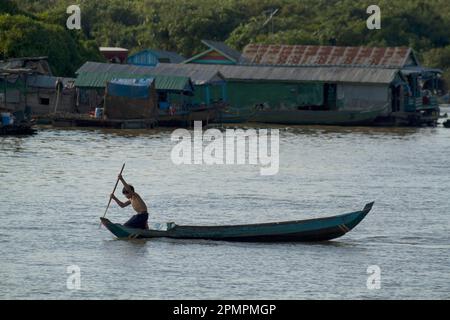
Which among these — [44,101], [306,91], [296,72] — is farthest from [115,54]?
[44,101]

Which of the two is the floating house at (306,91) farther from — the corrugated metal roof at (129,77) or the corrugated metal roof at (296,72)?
the corrugated metal roof at (129,77)

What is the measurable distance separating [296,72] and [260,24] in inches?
844

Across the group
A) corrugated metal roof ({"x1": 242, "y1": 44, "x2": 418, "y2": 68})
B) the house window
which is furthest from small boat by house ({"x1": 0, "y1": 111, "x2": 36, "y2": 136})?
corrugated metal roof ({"x1": 242, "y1": 44, "x2": 418, "y2": 68})

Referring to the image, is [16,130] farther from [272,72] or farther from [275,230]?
[275,230]

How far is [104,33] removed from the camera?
77625mm

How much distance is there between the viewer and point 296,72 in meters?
54.2

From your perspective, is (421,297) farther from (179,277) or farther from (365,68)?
(365,68)

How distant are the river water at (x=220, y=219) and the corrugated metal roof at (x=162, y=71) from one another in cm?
987

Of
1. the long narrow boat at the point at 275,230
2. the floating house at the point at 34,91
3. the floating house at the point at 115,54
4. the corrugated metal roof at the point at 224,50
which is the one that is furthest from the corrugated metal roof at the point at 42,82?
the long narrow boat at the point at 275,230

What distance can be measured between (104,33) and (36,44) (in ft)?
77.3

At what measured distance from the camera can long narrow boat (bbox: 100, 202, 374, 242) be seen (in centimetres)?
2227

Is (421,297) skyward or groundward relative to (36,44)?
groundward
